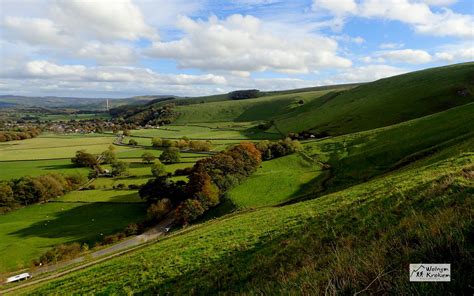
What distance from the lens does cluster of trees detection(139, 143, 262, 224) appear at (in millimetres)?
64206

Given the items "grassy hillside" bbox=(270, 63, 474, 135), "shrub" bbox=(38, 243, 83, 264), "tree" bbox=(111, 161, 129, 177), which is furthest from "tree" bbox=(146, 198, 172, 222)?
"grassy hillside" bbox=(270, 63, 474, 135)

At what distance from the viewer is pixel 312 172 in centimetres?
6612

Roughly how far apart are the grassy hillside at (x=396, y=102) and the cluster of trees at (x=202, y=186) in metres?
54.1

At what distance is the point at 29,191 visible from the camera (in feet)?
277

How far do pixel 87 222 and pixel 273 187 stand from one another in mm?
43333

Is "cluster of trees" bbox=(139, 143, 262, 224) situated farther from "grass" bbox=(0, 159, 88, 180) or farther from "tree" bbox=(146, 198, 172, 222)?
"grass" bbox=(0, 159, 88, 180)

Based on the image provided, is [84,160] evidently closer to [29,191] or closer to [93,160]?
[93,160]

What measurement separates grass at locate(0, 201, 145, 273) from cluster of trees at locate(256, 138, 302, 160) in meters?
38.1

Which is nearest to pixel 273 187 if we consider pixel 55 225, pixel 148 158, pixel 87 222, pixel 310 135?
pixel 87 222

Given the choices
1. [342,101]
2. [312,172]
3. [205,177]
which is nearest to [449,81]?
[342,101]

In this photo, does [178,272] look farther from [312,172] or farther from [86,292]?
[312,172]

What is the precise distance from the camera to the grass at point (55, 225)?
56.5 m

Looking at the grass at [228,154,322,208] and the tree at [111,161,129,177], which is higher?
the grass at [228,154,322,208]

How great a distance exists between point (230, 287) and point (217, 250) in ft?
20.0
